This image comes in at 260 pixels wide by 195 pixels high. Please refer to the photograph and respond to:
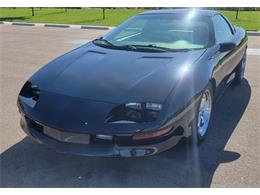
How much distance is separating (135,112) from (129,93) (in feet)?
0.68

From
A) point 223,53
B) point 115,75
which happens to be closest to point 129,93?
point 115,75

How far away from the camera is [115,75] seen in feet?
10.9

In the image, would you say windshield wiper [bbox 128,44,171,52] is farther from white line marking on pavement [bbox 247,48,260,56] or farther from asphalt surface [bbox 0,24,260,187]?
white line marking on pavement [bbox 247,48,260,56]

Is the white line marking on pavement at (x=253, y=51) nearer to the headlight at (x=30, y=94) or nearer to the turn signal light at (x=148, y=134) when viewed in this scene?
the turn signal light at (x=148, y=134)

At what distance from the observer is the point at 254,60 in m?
7.76

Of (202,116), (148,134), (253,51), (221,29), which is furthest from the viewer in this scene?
(253,51)

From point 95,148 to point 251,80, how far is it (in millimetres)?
4068

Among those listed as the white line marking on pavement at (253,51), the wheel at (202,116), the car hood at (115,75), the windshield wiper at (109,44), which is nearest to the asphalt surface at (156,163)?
the wheel at (202,116)

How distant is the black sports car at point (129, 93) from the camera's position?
2836 mm

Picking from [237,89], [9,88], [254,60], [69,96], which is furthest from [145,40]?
[254,60]

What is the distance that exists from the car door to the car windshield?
207 millimetres

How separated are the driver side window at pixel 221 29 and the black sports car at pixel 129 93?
17 centimetres

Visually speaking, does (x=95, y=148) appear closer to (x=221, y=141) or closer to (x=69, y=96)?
(x=69, y=96)

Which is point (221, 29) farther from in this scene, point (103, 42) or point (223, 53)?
point (103, 42)
